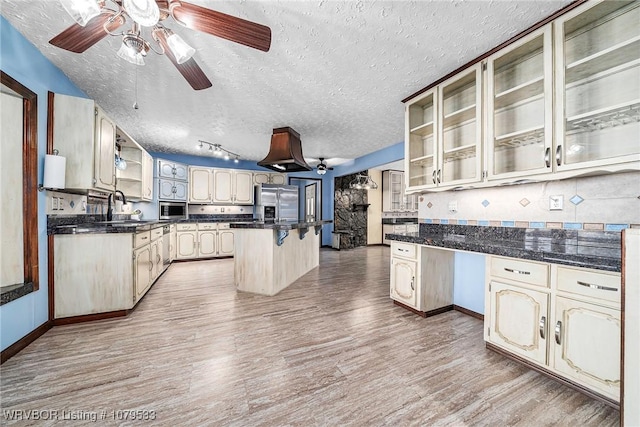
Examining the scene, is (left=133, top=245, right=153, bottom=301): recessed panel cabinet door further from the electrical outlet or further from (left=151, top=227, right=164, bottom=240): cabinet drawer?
the electrical outlet

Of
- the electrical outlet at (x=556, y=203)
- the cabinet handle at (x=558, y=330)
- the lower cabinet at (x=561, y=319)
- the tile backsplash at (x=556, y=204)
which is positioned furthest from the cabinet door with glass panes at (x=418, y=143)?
the cabinet handle at (x=558, y=330)

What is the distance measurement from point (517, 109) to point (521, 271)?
4.84ft

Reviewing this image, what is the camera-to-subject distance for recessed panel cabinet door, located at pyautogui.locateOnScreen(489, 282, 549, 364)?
158 centimetres

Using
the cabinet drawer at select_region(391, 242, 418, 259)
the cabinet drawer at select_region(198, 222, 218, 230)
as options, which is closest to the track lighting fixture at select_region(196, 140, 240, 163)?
the cabinet drawer at select_region(198, 222, 218, 230)

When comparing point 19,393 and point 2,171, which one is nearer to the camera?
point 19,393

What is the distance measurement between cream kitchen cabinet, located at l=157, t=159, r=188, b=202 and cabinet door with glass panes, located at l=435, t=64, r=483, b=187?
5269 millimetres

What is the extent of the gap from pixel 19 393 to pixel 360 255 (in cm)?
561

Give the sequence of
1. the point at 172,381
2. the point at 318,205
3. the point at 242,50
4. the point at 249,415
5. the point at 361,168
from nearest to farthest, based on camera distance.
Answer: the point at 249,415 → the point at 172,381 → the point at 242,50 → the point at 361,168 → the point at 318,205

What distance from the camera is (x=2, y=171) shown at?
1.82 m

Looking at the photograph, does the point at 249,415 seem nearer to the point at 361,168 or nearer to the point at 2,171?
the point at 2,171

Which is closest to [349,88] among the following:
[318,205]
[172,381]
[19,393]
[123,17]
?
[123,17]

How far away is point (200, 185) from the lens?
18.9 ft

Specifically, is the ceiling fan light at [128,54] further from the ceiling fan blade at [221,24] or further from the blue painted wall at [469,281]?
the blue painted wall at [469,281]

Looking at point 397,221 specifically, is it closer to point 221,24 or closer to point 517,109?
point 517,109
